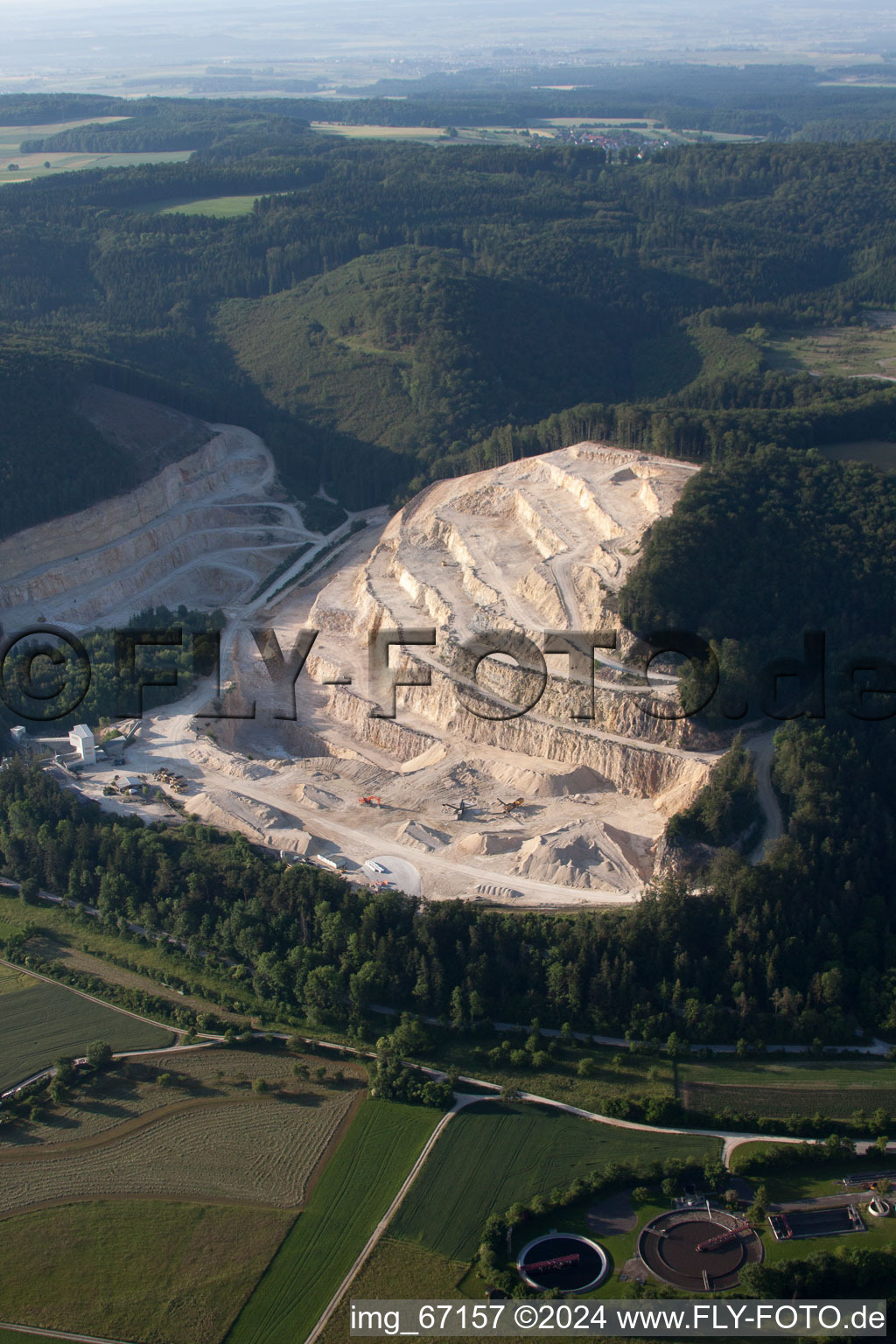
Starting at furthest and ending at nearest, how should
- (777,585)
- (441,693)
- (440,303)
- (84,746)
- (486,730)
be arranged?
(440,303)
(441,693)
(84,746)
(486,730)
(777,585)

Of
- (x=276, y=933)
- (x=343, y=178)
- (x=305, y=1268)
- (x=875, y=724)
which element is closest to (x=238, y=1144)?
(x=305, y=1268)

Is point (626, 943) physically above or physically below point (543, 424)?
below

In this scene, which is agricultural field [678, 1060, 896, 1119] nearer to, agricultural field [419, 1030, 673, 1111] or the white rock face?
agricultural field [419, 1030, 673, 1111]

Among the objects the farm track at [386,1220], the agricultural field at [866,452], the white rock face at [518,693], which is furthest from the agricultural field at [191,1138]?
the agricultural field at [866,452]

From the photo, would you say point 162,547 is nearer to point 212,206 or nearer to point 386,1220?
point 386,1220

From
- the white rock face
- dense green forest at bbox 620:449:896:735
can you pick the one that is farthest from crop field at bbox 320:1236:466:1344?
dense green forest at bbox 620:449:896:735

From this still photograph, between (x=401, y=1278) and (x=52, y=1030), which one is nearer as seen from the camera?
(x=401, y=1278)

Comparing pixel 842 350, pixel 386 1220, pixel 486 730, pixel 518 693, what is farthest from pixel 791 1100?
pixel 842 350

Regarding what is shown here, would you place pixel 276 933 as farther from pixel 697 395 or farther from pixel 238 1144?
pixel 697 395
